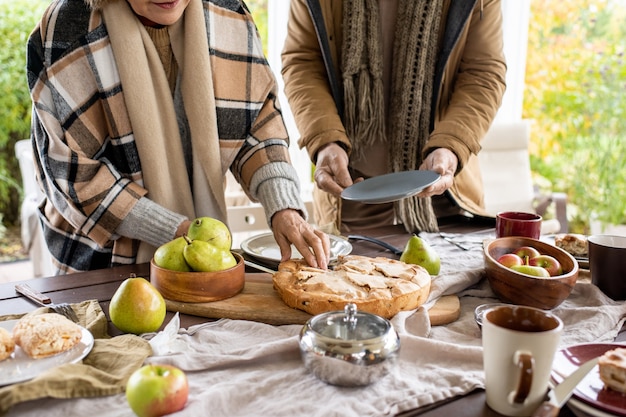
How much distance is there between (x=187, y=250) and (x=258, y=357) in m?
0.34

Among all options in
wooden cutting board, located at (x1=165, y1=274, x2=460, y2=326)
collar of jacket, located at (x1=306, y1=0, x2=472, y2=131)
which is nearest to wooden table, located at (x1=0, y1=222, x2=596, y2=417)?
wooden cutting board, located at (x1=165, y1=274, x2=460, y2=326)

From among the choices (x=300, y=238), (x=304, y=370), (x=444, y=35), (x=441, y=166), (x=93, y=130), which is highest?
(x=444, y=35)

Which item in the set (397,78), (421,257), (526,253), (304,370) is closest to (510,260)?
(526,253)

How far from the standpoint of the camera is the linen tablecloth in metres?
0.96

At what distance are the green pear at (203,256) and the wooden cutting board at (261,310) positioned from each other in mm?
75

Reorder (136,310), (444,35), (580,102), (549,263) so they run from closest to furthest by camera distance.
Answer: (136,310), (549,263), (444,35), (580,102)

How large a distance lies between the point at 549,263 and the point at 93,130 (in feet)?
3.78

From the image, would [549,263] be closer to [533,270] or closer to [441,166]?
[533,270]

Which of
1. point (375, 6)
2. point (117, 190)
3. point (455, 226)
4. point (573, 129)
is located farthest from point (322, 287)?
point (573, 129)

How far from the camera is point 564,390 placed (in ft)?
3.04

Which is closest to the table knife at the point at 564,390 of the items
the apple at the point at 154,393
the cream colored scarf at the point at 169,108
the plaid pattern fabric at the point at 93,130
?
the apple at the point at 154,393

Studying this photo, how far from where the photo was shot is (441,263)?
1.64 metres

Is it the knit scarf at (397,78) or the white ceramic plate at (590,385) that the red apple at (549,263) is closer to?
the white ceramic plate at (590,385)

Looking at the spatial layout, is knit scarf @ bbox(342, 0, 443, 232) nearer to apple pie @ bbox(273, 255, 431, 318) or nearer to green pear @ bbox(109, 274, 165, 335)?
apple pie @ bbox(273, 255, 431, 318)
